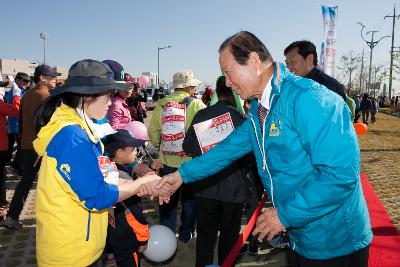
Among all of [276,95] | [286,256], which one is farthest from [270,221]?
[286,256]

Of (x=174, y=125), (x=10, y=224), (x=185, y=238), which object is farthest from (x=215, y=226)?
(x=10, y=224)

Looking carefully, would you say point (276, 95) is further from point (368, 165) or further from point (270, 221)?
point (368, 165)

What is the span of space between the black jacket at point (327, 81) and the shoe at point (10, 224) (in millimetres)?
4475

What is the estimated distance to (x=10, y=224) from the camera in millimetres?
5043

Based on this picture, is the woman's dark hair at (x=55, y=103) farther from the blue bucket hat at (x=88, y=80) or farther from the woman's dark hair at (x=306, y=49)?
the woman's dark hair at (x=306, y=49)

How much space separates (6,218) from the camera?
510cm

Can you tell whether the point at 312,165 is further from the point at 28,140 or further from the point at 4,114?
the point at 4,114

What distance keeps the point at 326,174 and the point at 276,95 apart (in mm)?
478

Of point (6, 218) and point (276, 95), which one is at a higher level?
point (276, 95)

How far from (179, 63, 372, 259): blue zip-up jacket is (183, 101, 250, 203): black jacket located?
1395 mm

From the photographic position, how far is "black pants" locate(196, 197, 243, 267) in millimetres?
3607

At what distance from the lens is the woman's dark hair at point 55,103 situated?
214 centimetres

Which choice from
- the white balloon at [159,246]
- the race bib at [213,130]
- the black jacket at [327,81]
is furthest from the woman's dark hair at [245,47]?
the white balloon at [159,246]

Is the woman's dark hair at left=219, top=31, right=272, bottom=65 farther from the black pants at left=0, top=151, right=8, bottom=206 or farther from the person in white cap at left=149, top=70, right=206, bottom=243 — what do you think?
the black pants at left=0, top=151, right=8, bottom=206
